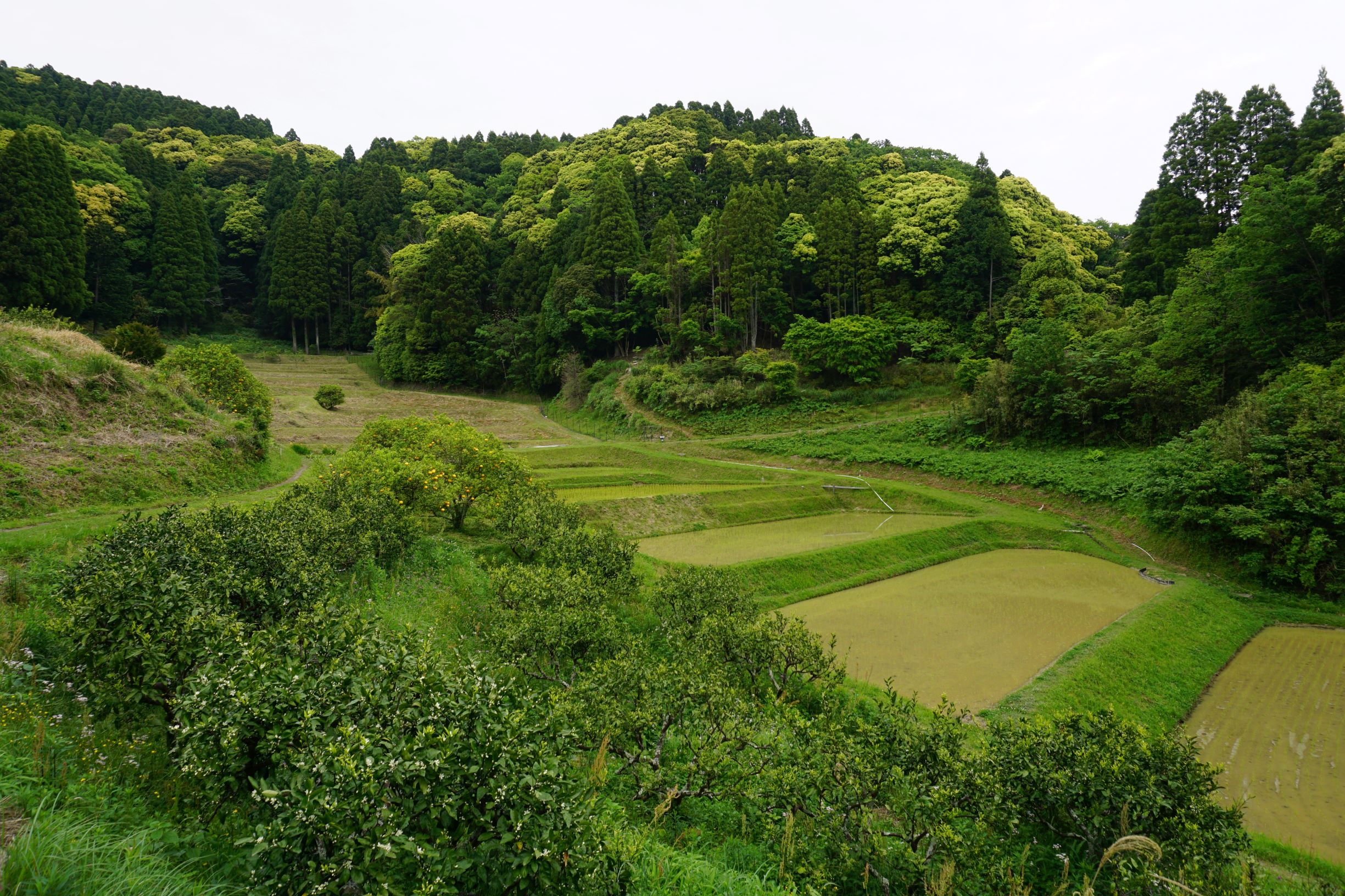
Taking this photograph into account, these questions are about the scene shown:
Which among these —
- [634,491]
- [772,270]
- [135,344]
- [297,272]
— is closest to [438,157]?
[297,272]

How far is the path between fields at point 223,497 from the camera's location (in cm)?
1070

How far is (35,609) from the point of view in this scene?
22.9 feet

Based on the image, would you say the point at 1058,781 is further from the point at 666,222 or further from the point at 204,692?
the point at 666,222

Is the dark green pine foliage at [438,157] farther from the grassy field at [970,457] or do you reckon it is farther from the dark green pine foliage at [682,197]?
the grassy field at [970,457]

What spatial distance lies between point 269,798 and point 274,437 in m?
Result: 27.8

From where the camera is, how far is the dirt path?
123ft

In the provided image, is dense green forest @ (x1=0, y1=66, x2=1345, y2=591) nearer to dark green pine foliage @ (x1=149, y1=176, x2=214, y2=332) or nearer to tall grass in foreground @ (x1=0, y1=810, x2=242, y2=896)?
dark green pine foliage @ (x1=149, y1=176, x2=214, y2=332)

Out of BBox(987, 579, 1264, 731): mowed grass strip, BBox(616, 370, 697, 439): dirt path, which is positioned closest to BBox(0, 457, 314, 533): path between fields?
BBox(987, 579, 1264, 731): mowed grass strip

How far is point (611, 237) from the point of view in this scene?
47.8 m

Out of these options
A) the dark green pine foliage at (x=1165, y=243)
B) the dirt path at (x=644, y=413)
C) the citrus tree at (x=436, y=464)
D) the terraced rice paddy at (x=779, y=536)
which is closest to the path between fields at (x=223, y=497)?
the citrus tree at (x=436, y=464)

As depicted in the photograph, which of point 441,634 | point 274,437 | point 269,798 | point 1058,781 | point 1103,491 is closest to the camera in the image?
point 269,798

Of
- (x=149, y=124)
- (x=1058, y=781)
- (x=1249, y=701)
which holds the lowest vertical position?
(x=1249, y=701)

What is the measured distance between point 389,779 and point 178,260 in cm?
6510

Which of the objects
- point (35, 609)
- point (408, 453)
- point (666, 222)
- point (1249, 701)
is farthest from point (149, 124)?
point (1249, 701)
